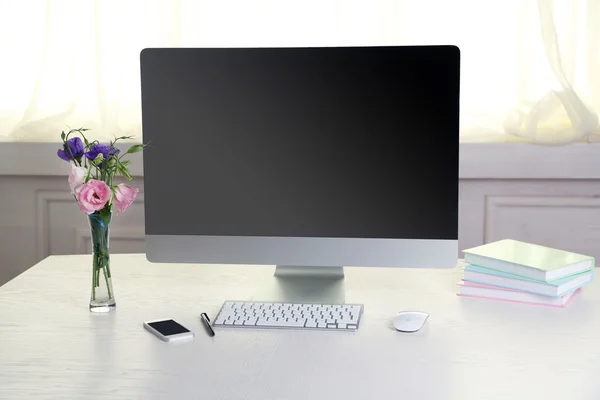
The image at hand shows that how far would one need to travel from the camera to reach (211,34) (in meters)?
2.65

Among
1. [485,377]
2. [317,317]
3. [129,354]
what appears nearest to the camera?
[485,377]

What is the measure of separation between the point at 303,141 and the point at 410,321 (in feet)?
1.33

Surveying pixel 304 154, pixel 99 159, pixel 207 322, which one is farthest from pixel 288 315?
pixel 99 159

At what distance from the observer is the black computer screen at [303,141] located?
5.15ft

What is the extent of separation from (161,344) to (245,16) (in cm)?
151

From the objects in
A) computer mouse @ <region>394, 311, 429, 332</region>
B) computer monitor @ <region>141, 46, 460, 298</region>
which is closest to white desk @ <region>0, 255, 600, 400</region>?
computer mouse @ <region>394, 311, 429, 332</region>

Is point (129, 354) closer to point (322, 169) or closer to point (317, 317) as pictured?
point (317, 317)

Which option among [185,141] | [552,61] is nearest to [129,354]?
[185,141]

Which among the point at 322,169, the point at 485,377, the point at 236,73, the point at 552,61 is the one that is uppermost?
the point at 552,61

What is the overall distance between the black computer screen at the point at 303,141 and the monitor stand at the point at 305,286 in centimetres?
13

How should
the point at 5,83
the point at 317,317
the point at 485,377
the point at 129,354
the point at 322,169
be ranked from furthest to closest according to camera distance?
the point at 5,83, the point at 322,169, the point at 317,317, the point at 129,354, the point at 485,377

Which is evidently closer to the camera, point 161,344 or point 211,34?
point 161,344

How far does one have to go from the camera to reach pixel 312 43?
2627mm

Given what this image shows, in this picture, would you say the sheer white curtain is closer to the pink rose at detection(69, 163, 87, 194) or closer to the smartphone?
the pink rose at detection(69, 163, 87, 194)
